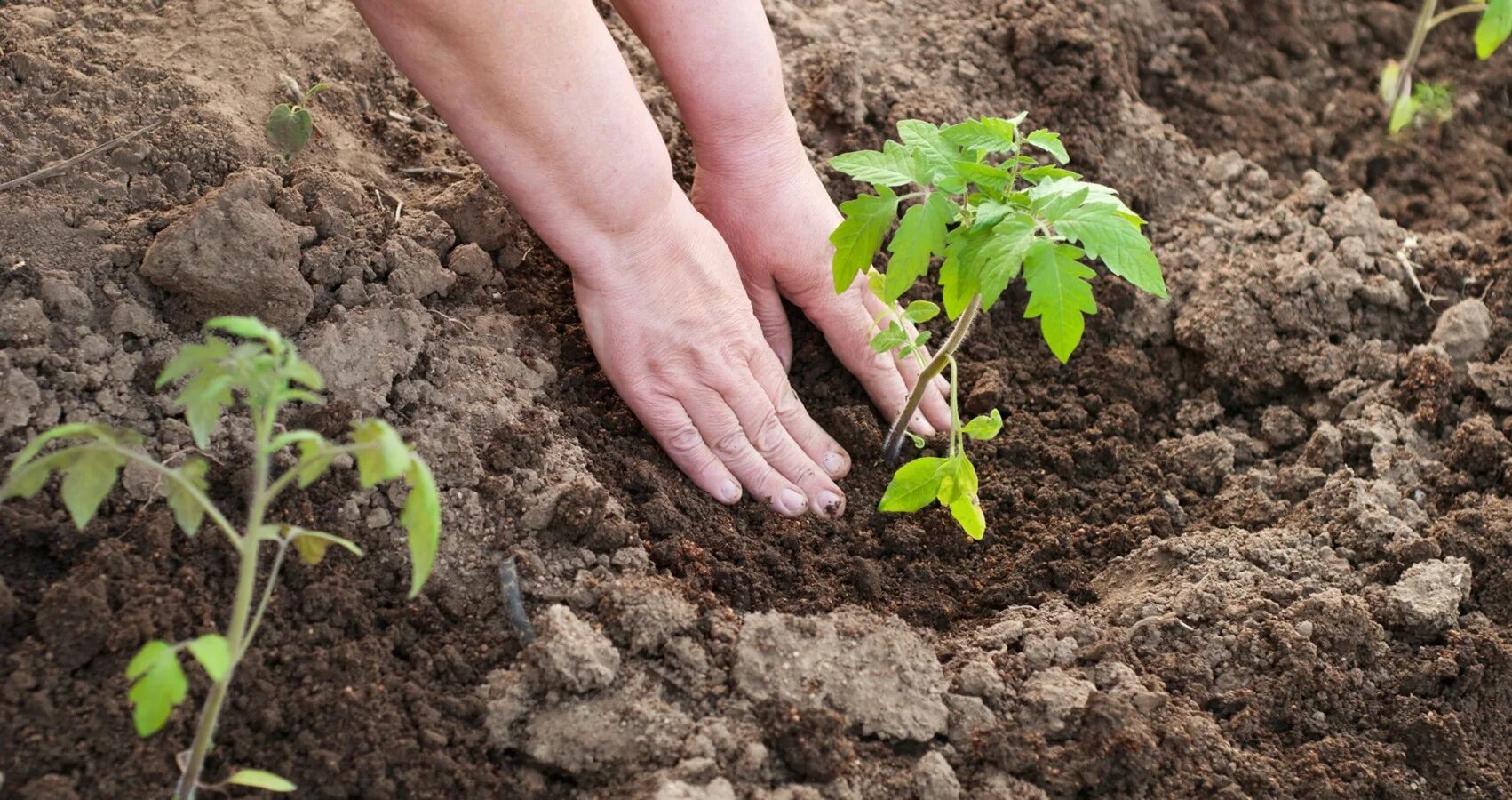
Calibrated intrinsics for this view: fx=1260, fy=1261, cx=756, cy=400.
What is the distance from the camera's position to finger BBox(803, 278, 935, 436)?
285cm

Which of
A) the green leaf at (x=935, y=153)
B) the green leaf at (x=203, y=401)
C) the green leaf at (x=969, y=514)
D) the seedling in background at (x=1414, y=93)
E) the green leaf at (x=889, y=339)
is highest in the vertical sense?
the green leaf at (x=935, y=153)

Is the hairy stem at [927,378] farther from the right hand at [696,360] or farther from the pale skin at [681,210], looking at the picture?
the right hand at [696,360]

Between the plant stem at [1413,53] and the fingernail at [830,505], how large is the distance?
2395 mm

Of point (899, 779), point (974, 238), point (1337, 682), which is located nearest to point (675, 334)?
point (974, 238)

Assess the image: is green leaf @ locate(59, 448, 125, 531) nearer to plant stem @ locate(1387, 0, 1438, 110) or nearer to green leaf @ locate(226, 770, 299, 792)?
green leaf @ locate(226, 770, 299, 792)

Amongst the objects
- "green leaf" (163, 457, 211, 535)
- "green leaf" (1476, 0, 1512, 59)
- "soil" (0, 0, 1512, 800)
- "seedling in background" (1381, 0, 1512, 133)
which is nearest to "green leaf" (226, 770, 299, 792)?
"soil" (0, 0, 1512, 800)

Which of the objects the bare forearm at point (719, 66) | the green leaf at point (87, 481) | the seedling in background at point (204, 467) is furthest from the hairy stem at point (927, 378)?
the green leaf at point (87, 481)

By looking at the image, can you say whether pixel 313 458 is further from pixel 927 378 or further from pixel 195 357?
pixel 927 378

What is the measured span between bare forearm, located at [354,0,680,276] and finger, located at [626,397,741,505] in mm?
320

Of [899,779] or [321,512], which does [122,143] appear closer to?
[321,512]

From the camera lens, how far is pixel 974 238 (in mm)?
2182

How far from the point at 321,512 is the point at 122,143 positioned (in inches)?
36.0

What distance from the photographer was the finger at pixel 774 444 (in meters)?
2.68

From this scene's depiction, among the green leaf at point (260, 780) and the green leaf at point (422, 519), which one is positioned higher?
the green leaf at point (422, 519)
